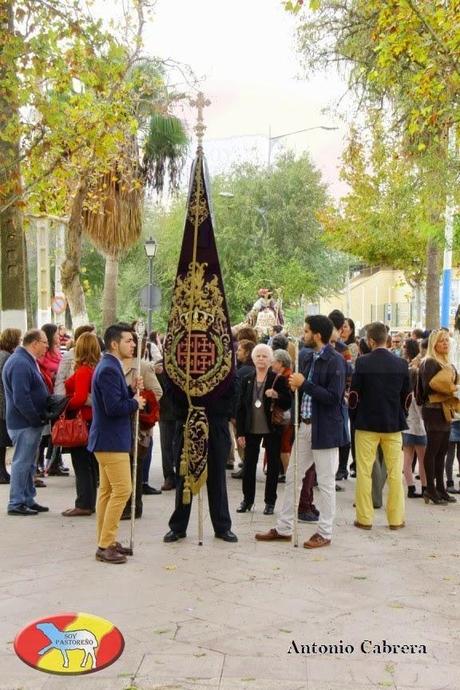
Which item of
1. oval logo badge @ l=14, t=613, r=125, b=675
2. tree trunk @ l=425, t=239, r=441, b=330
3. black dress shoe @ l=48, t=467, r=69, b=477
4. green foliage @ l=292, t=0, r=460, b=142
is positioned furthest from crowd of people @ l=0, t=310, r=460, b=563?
tree trunk @ l=425, t=239, r=441, b=330

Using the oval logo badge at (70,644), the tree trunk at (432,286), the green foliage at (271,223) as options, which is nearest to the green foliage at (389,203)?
the tree trunk at (432,286)

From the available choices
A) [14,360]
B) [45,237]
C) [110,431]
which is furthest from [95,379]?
[45,237]

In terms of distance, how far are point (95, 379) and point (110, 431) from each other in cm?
43

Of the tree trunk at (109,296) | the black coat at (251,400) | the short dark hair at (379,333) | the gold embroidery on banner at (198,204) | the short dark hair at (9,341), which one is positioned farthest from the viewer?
the tree trunk at (109,296)

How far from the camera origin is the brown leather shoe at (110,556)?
7.43 metres

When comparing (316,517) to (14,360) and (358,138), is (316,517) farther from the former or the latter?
(358,138)

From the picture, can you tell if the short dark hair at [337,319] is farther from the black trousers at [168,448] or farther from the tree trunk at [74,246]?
the tree trunk at [74,246]

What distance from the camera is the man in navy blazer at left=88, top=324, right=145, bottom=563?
730 cm

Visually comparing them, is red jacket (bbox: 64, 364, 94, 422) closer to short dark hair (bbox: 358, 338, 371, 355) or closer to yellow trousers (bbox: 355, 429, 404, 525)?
yellow trousers (bbox: 355, 429, 404, 525)

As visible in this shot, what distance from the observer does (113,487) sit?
24.0 feet

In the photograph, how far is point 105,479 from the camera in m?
7.41

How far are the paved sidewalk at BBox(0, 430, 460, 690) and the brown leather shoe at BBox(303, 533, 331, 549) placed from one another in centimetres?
7

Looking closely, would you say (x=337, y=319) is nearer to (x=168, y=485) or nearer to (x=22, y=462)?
(x=168, y=485)

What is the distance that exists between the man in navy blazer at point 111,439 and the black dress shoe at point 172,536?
80 centimetres
